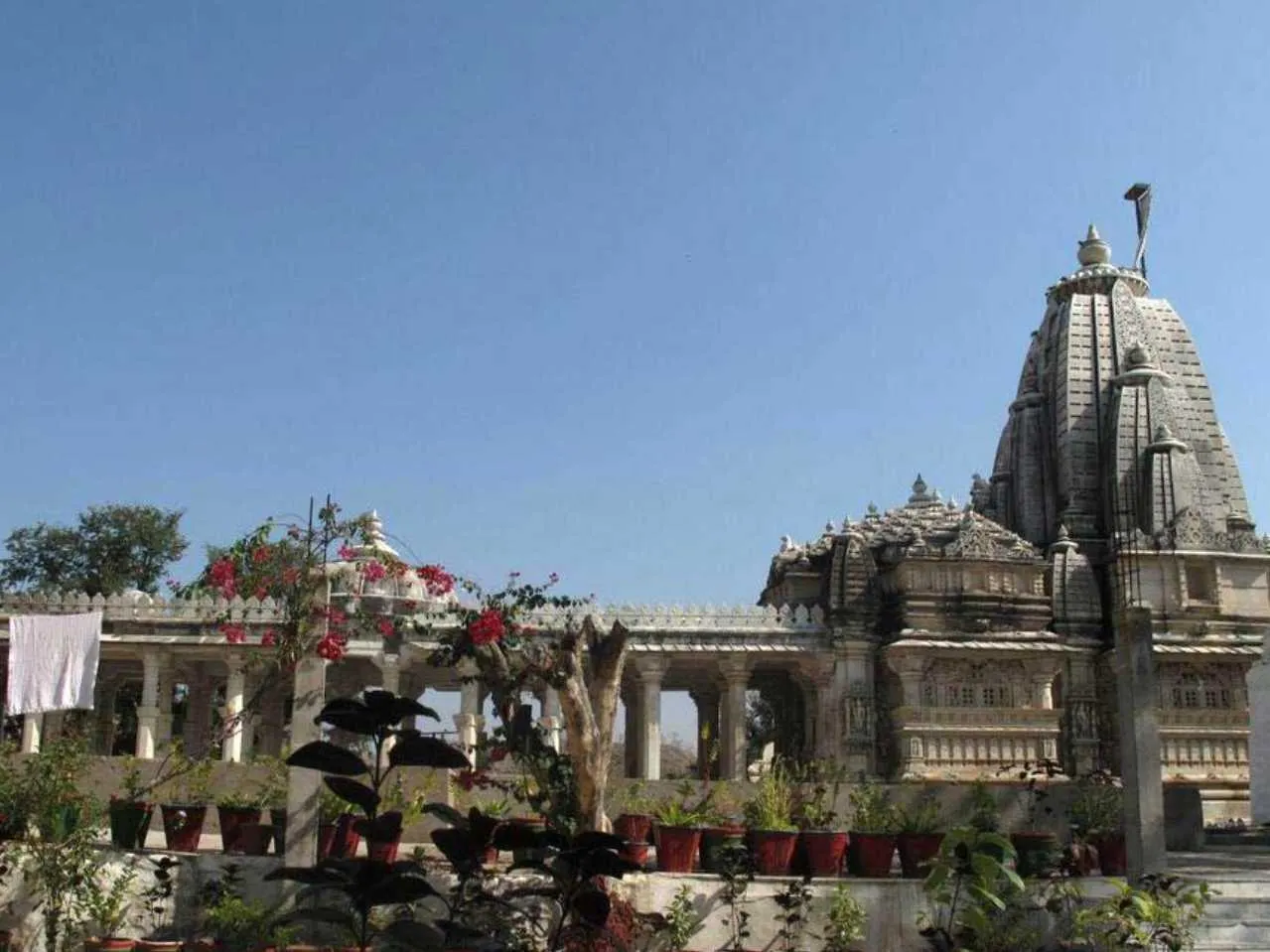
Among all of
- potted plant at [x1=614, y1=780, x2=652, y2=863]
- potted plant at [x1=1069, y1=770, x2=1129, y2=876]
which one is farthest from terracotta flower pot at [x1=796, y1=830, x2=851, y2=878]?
potted plant at [x1=1069, y1=770, x2=1129, y2=876]

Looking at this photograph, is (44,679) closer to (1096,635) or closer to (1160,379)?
(1096,635)

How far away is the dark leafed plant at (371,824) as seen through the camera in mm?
6496

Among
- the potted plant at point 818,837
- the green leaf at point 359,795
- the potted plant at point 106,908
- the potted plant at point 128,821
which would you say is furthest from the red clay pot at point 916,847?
the potted plant at point 128,821

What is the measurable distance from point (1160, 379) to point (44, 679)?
91.6 ft

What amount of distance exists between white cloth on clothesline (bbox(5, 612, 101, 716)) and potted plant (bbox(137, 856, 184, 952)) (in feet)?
46.5

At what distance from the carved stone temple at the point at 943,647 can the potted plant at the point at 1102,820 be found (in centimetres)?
1485

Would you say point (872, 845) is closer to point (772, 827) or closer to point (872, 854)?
point (872, 854)

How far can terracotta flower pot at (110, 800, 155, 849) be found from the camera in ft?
39.7

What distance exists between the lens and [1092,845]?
12453 millimetres

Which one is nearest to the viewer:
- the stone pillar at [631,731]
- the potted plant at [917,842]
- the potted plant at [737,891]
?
the potted plant at [737,891]

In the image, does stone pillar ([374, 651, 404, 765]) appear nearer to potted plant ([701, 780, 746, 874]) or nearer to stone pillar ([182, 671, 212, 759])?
stone pillar ([182, 671, 212, 759])

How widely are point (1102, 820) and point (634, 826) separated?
4.67 metres

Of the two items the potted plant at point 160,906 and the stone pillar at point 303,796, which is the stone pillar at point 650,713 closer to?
the potted plant at point 160,906

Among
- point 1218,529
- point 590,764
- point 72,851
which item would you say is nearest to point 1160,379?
point 1218,529
